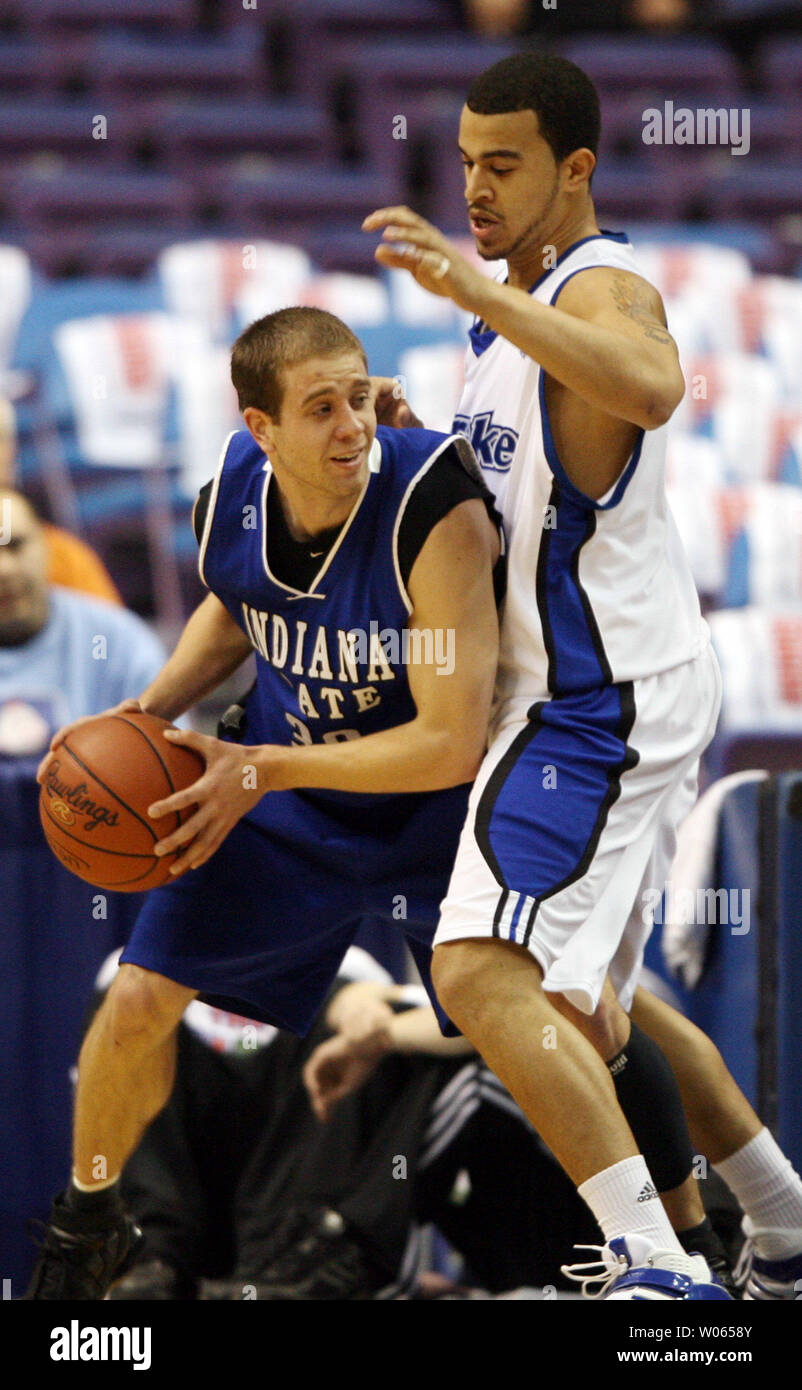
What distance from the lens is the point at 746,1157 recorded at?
2854 millimetres

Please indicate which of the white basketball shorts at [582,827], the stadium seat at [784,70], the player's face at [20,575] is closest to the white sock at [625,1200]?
the white basketball shorts at [582,827]

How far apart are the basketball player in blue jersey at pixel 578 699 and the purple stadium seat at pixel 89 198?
5621mm

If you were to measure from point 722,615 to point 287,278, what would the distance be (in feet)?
10.1

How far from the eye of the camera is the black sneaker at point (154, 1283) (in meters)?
3.27

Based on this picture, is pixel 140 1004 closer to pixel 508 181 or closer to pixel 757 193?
pixel 508 181


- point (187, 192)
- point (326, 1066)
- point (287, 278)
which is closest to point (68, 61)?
point (187, 192)

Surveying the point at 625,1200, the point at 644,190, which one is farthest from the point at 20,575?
the point at 644,190

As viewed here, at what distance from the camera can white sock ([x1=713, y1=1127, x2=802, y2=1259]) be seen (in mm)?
2840

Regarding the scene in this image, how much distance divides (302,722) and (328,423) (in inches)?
21.6

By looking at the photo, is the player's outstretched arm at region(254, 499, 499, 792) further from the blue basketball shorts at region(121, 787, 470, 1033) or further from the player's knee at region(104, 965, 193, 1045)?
the player's knee at region(104, 965, 193, 1045)

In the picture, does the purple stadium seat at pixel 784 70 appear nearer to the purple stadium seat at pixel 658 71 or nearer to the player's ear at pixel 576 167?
the purple stadium seat at pixel 658 71

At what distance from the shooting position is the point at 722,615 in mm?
5324

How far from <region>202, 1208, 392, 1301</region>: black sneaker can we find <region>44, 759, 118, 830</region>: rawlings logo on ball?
1148 mm

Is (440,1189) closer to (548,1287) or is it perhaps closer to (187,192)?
(548,1287)
